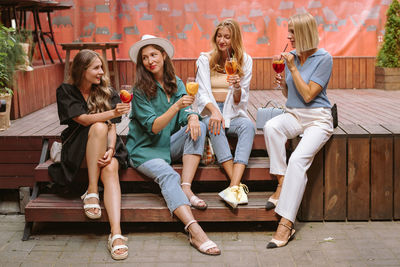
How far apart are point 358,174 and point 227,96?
4.14ft

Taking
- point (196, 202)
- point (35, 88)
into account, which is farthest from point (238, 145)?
point (35, 88)

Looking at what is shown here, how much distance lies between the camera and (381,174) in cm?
444

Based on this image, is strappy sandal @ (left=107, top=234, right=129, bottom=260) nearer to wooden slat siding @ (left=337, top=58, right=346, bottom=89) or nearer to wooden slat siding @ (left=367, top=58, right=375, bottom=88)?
wooden slat siding @ (left=337, top=58, right=346, bottom=89)

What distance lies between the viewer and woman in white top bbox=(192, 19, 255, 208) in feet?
14.1

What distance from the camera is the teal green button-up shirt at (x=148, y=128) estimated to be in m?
4.27

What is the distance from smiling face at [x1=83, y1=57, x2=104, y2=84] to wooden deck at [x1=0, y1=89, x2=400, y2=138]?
922mm

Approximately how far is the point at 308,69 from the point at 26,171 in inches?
107

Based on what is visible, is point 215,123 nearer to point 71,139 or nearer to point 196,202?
point 196,202

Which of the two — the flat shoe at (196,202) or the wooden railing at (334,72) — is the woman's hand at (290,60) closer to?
the flat shoe at (196,202)

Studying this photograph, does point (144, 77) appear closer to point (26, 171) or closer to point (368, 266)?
point (26, 171)

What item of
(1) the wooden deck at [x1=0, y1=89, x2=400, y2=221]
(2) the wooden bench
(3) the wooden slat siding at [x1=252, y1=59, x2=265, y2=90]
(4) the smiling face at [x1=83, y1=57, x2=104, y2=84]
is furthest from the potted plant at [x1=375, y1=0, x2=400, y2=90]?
(4) the smiling face at [x1=83, y1=57, x2=104, y2=84]

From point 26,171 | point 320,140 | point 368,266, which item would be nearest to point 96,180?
point 26,171

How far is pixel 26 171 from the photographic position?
198 inches

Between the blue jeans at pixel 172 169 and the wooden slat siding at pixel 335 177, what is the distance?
3.41 ft
